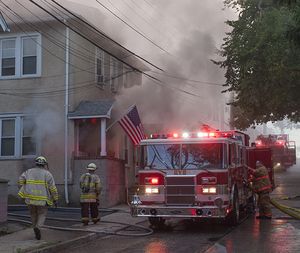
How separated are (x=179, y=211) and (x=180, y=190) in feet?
1.37

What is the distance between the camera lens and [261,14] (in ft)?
64.3

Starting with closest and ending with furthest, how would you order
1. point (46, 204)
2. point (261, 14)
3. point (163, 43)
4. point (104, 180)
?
point (46, 204)
point (104, 180)
point (163, 43)
point (261, 14)

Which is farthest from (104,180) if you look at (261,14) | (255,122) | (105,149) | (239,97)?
(255,122)

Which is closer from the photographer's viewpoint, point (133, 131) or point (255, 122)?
point (133, 131)

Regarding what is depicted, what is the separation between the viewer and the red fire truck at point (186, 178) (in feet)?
32.2

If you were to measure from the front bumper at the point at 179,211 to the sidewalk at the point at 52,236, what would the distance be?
67cm

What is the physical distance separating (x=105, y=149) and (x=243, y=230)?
6065mm

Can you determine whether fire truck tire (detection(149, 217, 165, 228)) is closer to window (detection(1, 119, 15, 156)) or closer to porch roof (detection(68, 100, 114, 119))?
porch roof (detection(68, 100, 114, 119))

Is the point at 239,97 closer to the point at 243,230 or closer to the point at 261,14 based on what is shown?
the point at 261,14

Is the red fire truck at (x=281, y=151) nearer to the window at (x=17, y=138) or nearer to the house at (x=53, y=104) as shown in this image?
the house at (x=53, y=104)

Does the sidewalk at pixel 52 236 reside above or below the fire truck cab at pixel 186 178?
below

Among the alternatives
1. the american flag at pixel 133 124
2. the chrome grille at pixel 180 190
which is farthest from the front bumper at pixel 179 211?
the american flag at pixel 133 124


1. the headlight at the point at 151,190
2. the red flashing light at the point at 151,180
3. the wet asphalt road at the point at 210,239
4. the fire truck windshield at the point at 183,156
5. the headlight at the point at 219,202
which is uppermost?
the fire truck windshield at the point at 183,156

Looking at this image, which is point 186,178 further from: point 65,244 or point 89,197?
point 65,244
